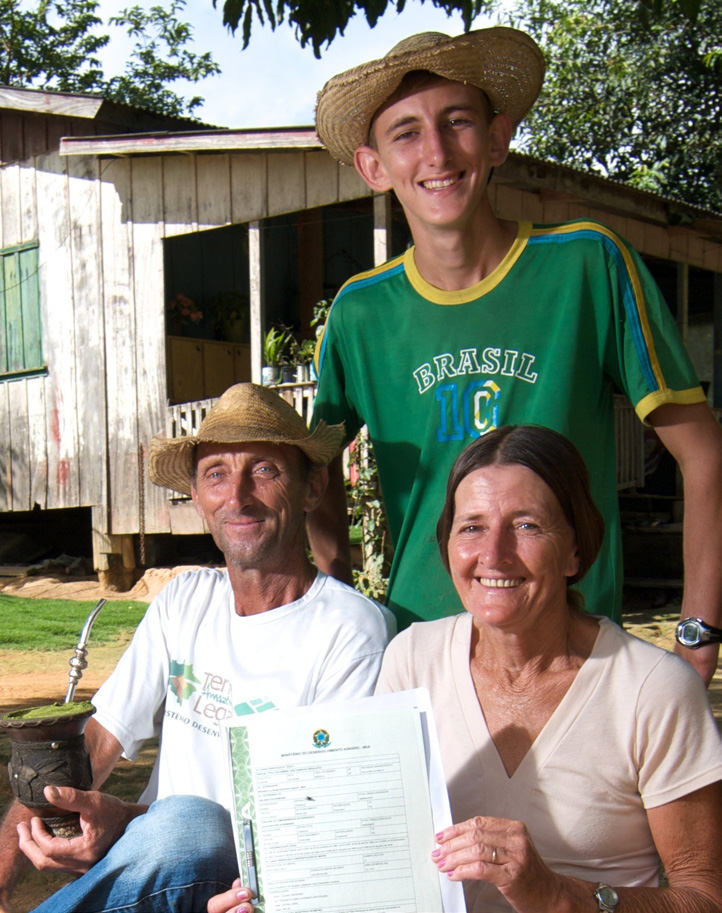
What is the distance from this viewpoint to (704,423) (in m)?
2.38

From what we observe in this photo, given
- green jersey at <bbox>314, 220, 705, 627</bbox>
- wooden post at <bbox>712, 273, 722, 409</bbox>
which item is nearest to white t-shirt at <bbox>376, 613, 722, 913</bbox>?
green jersey at <bbox>314, 220, 705, 627</bbox>

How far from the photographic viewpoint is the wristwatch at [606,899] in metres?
1.89

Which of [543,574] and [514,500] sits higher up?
[514,500]

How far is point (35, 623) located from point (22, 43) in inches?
742

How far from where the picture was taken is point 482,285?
2.60 m

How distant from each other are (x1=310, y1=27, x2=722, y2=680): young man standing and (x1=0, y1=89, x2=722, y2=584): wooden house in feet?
21.7

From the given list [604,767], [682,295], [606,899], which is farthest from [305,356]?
[606,899]

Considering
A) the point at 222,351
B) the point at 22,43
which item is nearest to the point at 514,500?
the point at 222,351

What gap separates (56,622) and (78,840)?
25.4 feet

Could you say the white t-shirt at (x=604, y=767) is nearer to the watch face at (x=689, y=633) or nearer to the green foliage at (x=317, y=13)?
the watch face at (x=689, y=633)

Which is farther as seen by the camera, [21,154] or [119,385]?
[21,154]

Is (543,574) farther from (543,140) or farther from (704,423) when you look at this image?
(543,140)

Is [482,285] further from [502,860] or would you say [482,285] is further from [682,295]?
[682,295]

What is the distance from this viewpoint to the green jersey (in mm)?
2447
